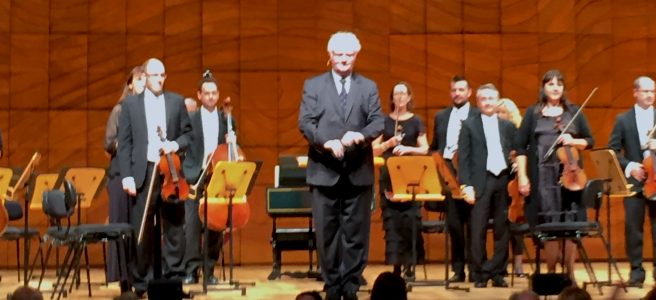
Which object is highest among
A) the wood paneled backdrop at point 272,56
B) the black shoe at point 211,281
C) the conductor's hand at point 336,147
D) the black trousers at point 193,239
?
the wood paneled backdrop at point 272,56

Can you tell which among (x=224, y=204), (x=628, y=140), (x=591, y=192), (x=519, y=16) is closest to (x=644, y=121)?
(x=628, y=140)

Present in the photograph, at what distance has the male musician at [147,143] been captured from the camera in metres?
7.22

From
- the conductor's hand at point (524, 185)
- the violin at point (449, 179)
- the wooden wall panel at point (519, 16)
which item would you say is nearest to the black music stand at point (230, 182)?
the violin at point (449, 179)

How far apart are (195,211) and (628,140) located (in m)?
3.48

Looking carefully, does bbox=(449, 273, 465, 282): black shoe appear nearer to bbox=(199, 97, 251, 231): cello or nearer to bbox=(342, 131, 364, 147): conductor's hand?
bbox=(199, 97, 251, 231): cello

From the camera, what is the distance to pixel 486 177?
836 centimetres

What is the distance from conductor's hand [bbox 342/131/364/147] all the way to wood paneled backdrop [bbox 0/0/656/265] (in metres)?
4.82

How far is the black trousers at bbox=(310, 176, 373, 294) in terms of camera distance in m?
6.49

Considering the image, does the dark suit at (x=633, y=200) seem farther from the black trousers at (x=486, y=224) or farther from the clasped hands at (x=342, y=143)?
the clasped hands at (x=342, y=143)

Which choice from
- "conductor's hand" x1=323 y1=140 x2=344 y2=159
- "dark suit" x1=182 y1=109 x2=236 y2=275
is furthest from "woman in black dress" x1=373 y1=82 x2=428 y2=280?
"conductor's hand" x1=323 y1=140 x2=344 y2=159

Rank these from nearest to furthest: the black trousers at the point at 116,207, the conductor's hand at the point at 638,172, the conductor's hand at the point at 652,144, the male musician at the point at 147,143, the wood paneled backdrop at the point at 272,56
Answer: the male musician at the point at 147,143
the black trousers at the point at 116,207
the conductor's hand at the point at 652,144
the conductor's hand at the point at 638,172
the wood paneled backdrop at the point at 272,56

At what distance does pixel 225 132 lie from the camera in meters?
8.92

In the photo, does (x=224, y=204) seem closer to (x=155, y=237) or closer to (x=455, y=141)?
(x=155, y=237)

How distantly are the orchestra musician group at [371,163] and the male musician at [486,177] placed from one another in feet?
0.03
